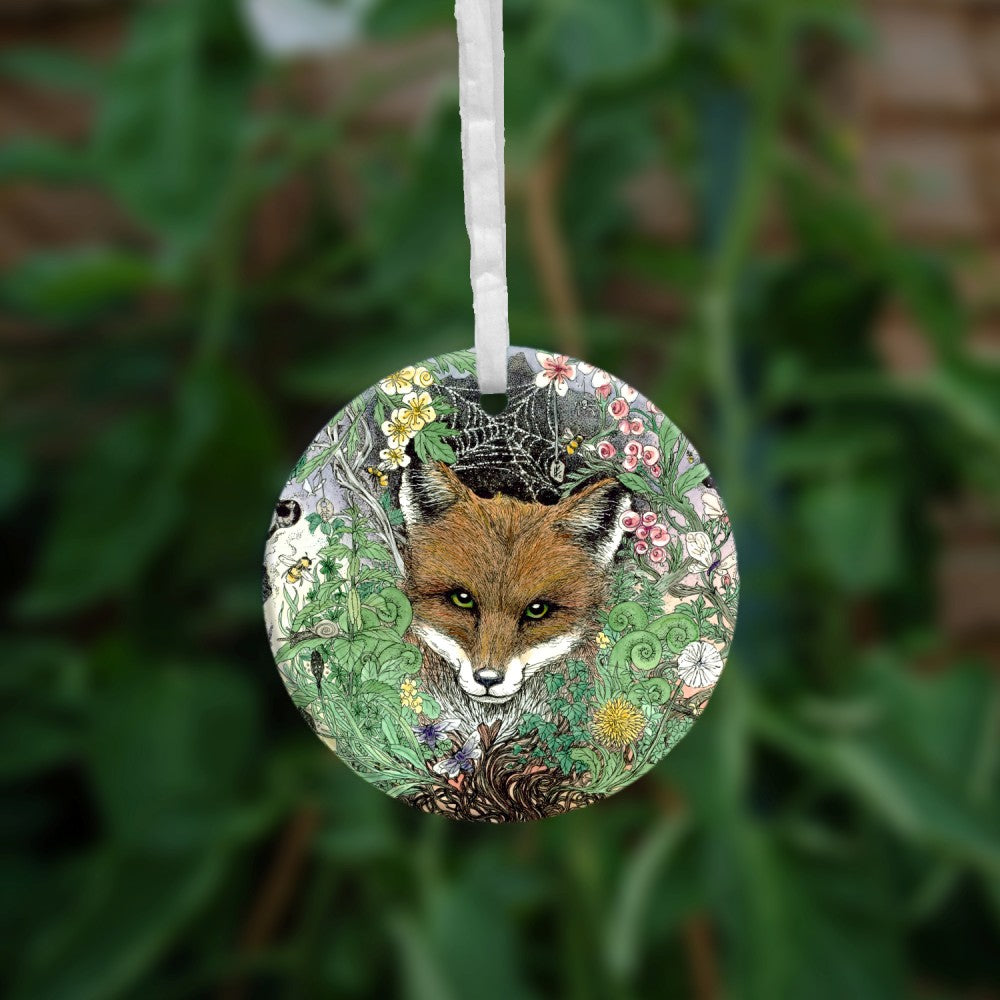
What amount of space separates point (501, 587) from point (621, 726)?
3cm

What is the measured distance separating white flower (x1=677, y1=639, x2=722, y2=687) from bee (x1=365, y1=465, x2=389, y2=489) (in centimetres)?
6

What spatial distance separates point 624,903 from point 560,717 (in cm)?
34

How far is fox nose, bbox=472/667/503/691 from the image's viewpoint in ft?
0.69

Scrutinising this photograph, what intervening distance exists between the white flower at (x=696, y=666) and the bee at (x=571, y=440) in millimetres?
43

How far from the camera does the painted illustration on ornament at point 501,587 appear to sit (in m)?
0.21

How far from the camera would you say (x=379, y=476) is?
0.21 metres
